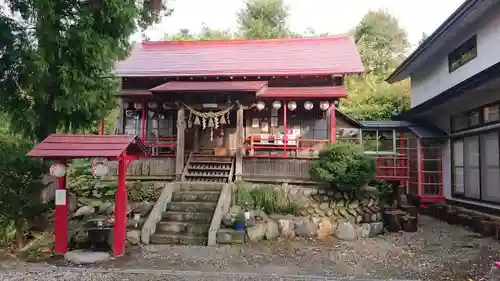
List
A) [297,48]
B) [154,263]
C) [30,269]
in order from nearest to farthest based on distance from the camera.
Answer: [30,269]
[154,263]
[297,48]

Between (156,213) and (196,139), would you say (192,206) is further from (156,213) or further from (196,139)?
(196,139)

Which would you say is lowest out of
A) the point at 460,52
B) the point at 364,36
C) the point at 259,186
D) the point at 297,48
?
the point at 259,186

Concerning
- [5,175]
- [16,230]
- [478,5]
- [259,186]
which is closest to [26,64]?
[5,175]

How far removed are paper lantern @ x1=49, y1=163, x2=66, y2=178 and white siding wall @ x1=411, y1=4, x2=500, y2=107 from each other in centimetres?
1049

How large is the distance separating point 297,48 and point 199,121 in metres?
6.41

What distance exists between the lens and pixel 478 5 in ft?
29.6

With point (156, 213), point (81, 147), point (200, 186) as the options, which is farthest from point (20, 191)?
point (200, 186)

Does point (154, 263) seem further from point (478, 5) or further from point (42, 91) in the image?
point (478, 5)

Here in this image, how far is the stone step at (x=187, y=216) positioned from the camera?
9068mm

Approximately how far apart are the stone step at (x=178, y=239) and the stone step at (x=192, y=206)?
107 cm

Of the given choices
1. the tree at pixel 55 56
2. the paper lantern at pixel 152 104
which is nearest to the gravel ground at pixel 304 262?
the tree at pixel 55 56

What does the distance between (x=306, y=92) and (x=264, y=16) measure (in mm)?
21519

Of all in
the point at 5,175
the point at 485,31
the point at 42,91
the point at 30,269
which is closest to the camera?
the point at 30,269

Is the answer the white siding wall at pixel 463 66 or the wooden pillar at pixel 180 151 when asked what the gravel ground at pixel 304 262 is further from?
the white siding wall at pixel 463 66
